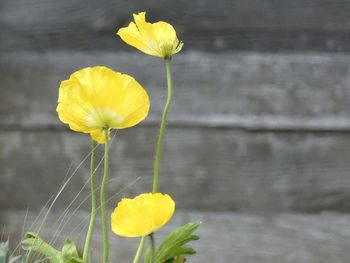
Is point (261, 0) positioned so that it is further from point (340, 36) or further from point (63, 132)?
point (63, 132)

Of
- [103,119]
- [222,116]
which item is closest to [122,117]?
[103,119]

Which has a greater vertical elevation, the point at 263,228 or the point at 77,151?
the point at 77,151

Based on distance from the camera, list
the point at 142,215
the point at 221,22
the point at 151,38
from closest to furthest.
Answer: the point at 142,215, the point at 151,38, the point at 221,22

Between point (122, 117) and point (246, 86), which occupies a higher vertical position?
point (122, 117)

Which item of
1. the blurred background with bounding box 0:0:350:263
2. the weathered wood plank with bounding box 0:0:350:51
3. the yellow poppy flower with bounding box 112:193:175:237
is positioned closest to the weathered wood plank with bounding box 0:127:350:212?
the blurred background with bounding box 0:0:350:263

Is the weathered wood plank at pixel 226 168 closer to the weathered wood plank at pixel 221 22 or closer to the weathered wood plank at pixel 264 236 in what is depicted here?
the weathered wood plank at pixel 264 236

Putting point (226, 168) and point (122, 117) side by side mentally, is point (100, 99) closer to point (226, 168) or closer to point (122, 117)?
point (122, 117)

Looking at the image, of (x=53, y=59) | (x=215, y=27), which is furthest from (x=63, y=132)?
(x=215, y=27)
